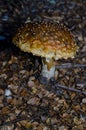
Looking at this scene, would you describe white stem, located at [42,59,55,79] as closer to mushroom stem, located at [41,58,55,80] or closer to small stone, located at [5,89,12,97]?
mushroom stem, located at [41,58,55,80]

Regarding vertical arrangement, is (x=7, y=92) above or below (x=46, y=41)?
below

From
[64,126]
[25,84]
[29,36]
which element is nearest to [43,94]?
[25,84]

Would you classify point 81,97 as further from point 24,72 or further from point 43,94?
point 24,72

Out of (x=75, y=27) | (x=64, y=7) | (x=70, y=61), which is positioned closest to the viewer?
(x=70, y=61)

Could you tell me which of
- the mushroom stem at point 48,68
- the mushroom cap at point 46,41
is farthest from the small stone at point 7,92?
the mushroom cap at point 46,41

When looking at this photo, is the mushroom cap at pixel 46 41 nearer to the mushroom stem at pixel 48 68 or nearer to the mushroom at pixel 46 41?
the mushroom at pixel 46 41

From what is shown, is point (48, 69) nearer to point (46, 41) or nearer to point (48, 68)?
point (48, 68)

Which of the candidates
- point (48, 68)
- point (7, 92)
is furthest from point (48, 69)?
point (7, 92)
